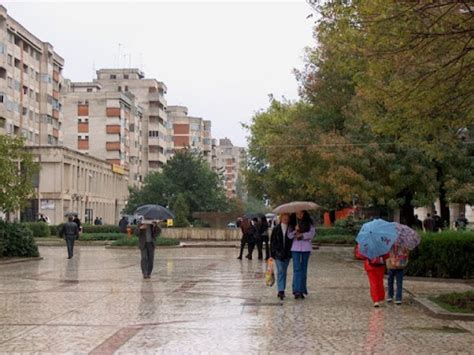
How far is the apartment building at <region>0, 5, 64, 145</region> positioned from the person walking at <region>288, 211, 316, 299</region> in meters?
58.5

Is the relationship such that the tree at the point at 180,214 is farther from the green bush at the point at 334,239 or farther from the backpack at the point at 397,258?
the backpack at the point at 397,258

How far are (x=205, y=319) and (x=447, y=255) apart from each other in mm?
9625

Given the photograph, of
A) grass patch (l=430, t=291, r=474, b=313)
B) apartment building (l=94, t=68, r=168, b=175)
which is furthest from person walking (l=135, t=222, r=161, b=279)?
apartment building (l=94, t=68, r=168, b=175)

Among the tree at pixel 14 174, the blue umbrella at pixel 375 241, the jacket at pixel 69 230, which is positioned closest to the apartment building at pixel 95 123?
the tree at pixel 14 174

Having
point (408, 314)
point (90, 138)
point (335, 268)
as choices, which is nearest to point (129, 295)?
point (408, 314)

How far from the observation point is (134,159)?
111938 mm

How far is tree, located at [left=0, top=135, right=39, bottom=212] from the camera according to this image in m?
29.7

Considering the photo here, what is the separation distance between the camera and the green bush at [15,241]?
28625 millimetres

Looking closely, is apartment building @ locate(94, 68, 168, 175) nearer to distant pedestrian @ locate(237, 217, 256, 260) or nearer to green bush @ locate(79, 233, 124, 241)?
green bush @ locate(79, 233, 124, 241)

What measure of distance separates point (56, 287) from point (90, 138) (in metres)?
84.1

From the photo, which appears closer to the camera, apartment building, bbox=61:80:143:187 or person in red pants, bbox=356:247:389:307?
person in red pants, bbox=356:247:389:307

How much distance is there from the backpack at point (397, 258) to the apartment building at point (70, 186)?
53.1 m

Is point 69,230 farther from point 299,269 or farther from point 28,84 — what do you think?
point 28,84

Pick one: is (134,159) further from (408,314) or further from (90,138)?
(408,314)
